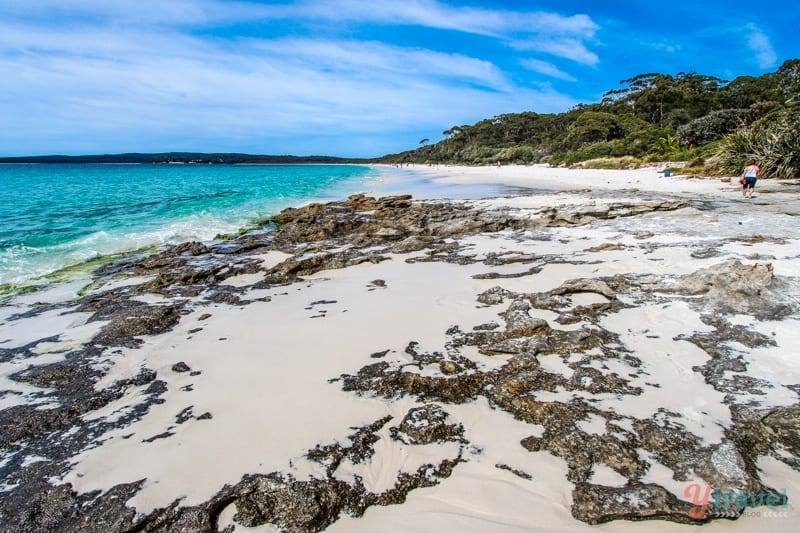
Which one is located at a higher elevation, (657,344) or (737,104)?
(737,104)

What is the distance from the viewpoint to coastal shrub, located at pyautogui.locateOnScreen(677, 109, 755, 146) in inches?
1130

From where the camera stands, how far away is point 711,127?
95.3 feet

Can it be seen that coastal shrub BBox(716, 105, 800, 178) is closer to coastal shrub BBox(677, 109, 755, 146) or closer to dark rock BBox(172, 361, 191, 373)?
→ coastal shrub BBox(677, 109, 755, 146)

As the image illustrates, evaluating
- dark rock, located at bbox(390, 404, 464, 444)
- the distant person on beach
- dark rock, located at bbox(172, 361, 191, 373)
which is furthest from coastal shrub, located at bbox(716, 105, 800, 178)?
dark rock, located at bbox(172, 361, 191, 373)

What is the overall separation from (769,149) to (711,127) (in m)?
12.9

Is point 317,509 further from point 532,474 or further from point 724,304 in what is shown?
point 724,304

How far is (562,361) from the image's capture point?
159 inches

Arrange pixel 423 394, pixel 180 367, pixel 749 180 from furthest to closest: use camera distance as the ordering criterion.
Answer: pixel 749 180 < pixel 180 367 < pixel 423 394

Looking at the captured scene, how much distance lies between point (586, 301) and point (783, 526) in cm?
334

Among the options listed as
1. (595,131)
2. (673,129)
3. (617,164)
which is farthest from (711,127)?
(595,131)

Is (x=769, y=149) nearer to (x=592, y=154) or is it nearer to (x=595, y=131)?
(x=592, y=154)

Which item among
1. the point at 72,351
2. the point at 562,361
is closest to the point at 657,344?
the point at 562,361

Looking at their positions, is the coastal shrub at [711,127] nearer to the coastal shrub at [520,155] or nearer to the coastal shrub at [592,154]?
the coastal shrub at [592,154]

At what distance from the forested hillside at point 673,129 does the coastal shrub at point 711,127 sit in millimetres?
59
